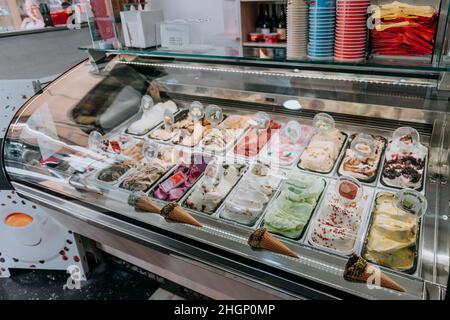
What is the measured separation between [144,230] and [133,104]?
1.28 metres

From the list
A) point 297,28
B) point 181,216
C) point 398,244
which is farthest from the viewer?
point 181,216

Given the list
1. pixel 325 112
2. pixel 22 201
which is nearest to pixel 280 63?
pixel 325 112

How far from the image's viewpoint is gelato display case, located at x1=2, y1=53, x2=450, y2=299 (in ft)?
4.72

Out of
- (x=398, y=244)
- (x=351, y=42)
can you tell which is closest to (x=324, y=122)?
(x=351, y=42)

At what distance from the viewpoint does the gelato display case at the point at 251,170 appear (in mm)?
1438

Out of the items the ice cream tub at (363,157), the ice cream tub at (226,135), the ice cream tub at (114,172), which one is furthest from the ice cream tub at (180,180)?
the ice cream tub at (363,157)

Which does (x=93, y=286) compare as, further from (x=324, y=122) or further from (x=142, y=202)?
(x=324, y=122)

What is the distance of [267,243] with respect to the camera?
1503 millimetres

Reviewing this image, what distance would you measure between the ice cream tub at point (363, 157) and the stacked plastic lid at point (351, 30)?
0.61 m

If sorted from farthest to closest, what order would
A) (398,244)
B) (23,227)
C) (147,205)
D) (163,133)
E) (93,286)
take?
(93,286)
(23,227)
(163,133)
(147,205)
(398,244)

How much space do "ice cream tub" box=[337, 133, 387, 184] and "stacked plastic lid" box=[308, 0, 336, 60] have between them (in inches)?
25.0

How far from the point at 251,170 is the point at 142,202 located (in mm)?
652

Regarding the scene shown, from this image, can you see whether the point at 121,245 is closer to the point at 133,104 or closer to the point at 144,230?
the point at 144,230

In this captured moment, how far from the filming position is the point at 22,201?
286 centimetres
